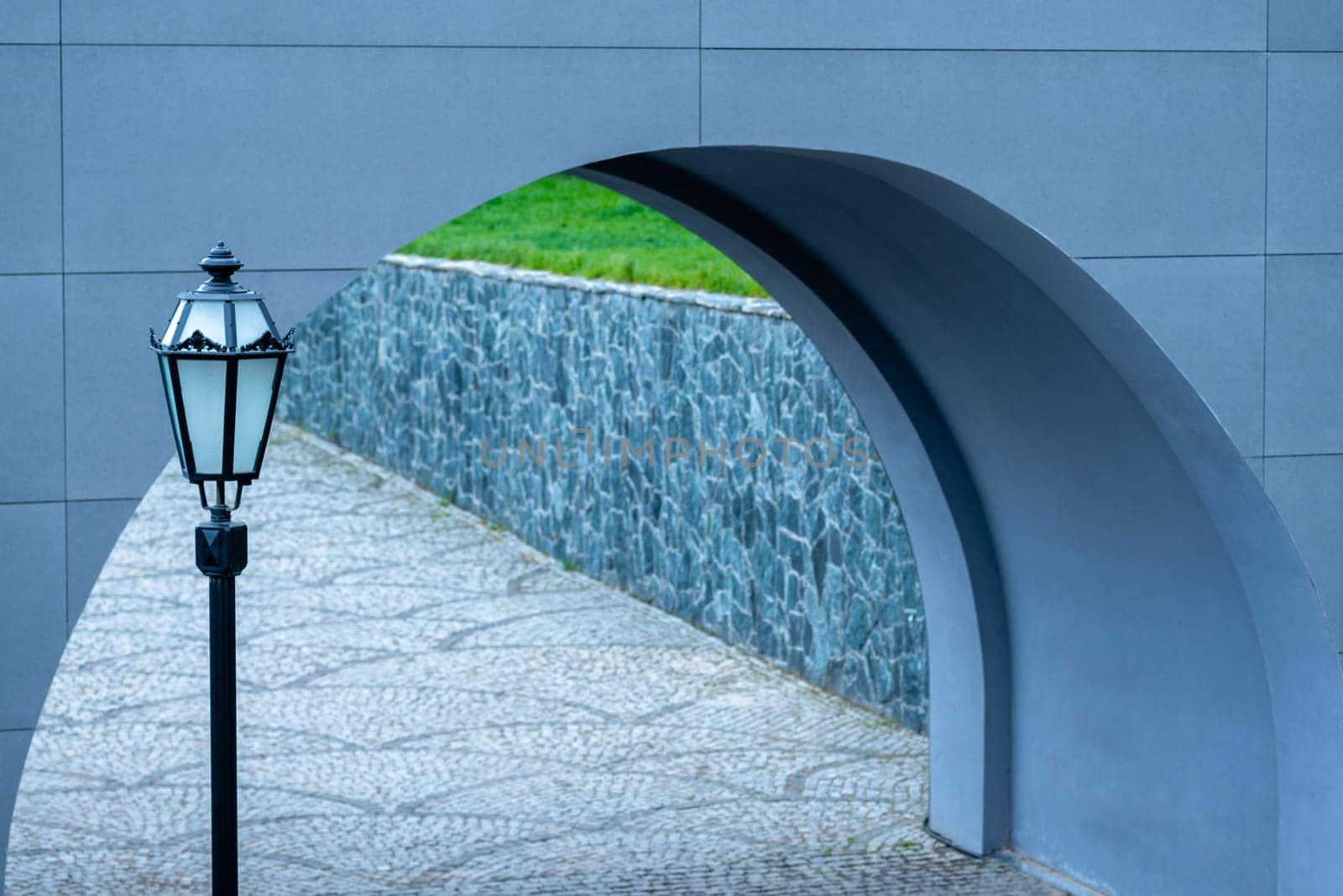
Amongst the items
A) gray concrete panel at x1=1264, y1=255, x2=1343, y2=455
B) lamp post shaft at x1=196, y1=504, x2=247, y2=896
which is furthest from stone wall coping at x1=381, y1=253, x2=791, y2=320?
lamp post shaft at x1=196, y1=504, x2=247, y2=896

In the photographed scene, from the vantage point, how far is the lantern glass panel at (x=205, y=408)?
4.52 m

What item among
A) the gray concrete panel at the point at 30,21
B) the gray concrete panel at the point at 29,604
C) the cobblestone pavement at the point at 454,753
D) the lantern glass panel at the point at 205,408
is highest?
the gray concrete panel at the point at 30,21

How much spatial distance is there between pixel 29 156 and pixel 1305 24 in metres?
4.09

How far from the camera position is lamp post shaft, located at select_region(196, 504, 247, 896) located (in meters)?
4.80

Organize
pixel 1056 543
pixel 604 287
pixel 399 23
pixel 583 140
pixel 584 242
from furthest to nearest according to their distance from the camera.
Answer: pixel 584 242 < pixel 604 287 < pixel 1056 543 < pixel 583 140 < pixel 399 23

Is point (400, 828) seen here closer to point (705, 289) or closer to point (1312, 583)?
point (1312, 583)

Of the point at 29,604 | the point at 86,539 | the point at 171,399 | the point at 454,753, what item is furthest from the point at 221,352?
the point at 454,753

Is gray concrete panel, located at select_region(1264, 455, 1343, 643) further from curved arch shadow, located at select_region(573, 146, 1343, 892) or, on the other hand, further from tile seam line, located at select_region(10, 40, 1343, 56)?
tile seam line, located at select_region(10, 40, 1343, 56)

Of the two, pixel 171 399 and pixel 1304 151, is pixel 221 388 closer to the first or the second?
pixel 171 399

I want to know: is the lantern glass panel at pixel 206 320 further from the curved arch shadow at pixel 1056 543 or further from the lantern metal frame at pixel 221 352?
the curved arch shadow at pixel 1056 543

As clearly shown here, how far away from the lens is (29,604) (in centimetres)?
499

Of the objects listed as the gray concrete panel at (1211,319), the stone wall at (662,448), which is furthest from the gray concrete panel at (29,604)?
the stone wall at (662,448)

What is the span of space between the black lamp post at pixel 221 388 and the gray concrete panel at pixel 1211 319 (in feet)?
8.85

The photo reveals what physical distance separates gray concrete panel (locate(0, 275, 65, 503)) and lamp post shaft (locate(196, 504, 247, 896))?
50 centimetres
